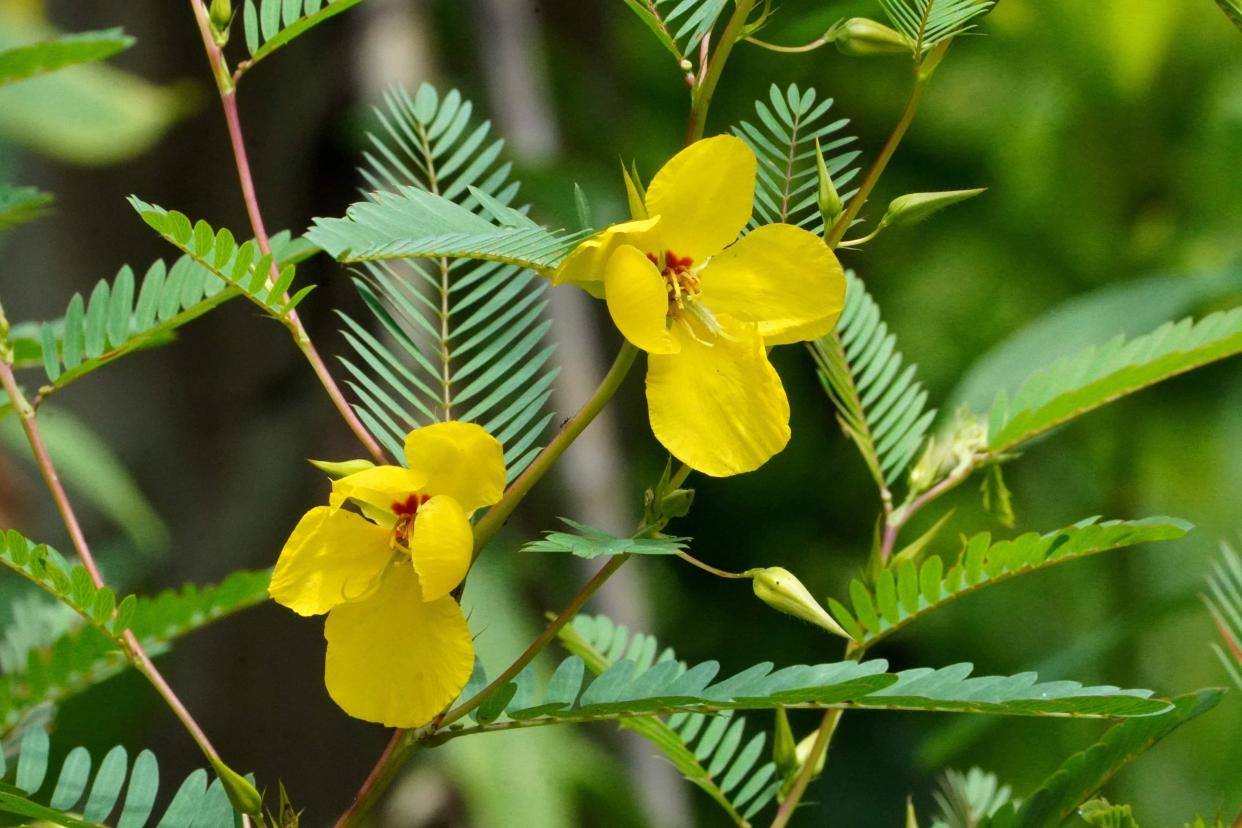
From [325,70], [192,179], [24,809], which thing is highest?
[325,70]

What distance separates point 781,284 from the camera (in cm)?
32

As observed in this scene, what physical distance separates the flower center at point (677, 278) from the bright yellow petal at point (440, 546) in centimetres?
8

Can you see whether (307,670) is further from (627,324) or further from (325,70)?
(627,324)

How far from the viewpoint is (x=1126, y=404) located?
1553mm

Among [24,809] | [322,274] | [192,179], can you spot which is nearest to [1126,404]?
[322,274]

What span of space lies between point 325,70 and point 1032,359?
37.4 inches

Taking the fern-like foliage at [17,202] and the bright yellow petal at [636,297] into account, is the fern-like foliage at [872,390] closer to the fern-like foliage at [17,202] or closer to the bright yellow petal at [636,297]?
the bright yellow petal at [636,297]

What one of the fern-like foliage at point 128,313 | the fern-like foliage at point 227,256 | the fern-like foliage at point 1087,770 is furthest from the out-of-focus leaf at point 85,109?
the fern-like foliage at point 1087,770

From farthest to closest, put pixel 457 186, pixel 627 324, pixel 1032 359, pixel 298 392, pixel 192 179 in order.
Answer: pixel 192 179
pixel 298 392
pixel 1032 359
pixel 457 186
pixel 627 324

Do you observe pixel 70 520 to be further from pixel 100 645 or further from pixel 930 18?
pixel 930 18

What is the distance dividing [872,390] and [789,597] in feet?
0.52

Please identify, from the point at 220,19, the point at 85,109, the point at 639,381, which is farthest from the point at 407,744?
the point at 85,109

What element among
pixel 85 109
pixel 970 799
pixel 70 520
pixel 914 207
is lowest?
pixel 970 799

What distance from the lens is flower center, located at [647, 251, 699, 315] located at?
1.07 feet
